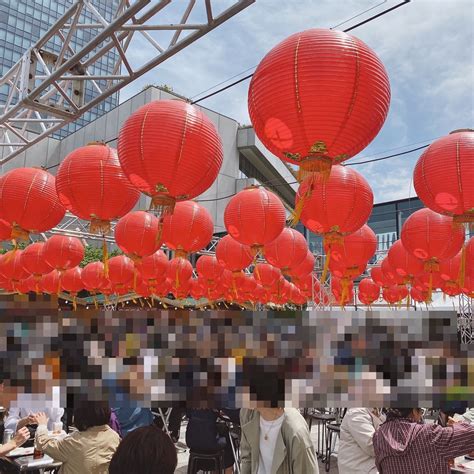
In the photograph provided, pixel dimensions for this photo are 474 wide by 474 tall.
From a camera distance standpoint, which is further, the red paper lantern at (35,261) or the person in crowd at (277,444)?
the red paper lantern at (35,261)

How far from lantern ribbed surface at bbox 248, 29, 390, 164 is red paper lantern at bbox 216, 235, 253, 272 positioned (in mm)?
4705

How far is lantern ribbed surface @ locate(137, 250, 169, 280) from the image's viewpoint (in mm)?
9125

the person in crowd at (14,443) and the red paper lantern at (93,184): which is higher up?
the red paper lantern at (93,184)

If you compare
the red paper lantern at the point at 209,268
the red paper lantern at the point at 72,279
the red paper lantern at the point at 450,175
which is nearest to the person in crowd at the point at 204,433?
the red paper lantern at the point at 450,175

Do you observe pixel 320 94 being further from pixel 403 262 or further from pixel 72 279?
pixel 72 279

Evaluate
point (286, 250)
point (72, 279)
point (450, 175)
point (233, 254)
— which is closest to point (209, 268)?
point (233, 254)

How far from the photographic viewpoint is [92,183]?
4.36 meters

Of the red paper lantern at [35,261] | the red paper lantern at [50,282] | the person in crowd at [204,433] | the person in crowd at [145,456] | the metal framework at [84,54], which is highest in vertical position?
the metal framework at [84,54]

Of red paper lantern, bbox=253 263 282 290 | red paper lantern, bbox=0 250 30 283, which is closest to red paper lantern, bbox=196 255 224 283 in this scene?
red paper lantern, bbox=253 263 282 290

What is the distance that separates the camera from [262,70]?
9.52ft

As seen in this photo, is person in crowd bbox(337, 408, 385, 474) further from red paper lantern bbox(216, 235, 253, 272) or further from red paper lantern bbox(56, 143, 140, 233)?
red paper lantern bbox(216, 235, 253, 272)

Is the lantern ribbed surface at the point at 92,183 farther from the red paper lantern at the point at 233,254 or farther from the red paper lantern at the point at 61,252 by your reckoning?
the red paper lantern at the point at 61,252

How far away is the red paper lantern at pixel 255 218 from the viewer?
5332mm

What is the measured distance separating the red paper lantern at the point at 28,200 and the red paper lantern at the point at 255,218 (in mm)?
2072
